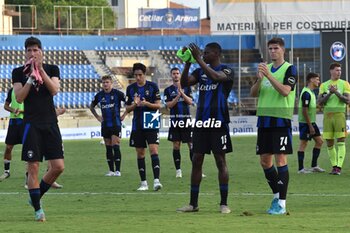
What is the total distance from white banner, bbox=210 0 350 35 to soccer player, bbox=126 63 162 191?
47.4 meters

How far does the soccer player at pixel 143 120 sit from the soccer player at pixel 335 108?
157 inches

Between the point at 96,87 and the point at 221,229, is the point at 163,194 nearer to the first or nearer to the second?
the point at 221,229

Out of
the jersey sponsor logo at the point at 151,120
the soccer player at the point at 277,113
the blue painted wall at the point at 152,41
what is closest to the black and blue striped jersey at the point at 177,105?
the jersey sponsor logo at the point at 151,120

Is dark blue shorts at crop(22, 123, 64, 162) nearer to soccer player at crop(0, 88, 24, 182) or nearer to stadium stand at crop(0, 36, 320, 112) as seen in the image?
soccer player at crop(0, 88, 24, 182)

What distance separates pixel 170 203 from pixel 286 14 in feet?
169

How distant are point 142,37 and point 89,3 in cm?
3024

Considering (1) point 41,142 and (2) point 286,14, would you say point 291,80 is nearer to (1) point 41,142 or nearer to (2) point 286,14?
(1) point 41,142

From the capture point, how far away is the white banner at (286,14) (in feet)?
210

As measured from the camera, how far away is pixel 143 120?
16.7 m

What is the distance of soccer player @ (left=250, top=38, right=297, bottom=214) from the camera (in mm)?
12117

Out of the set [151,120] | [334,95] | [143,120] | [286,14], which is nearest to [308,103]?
[334,95]

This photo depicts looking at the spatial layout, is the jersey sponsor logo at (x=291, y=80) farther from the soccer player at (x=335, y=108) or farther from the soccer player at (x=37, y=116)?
the soccer player at (x=335, y=108)

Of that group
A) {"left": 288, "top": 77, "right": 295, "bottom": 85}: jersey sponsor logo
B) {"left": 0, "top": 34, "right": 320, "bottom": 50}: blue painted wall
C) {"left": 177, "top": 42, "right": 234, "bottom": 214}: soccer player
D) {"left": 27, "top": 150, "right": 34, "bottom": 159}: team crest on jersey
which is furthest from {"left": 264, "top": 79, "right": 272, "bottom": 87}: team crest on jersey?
{"left": 0, "top": 34, "right": 320, "bottom": 50}: blue painted wall

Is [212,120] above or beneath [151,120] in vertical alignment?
above
